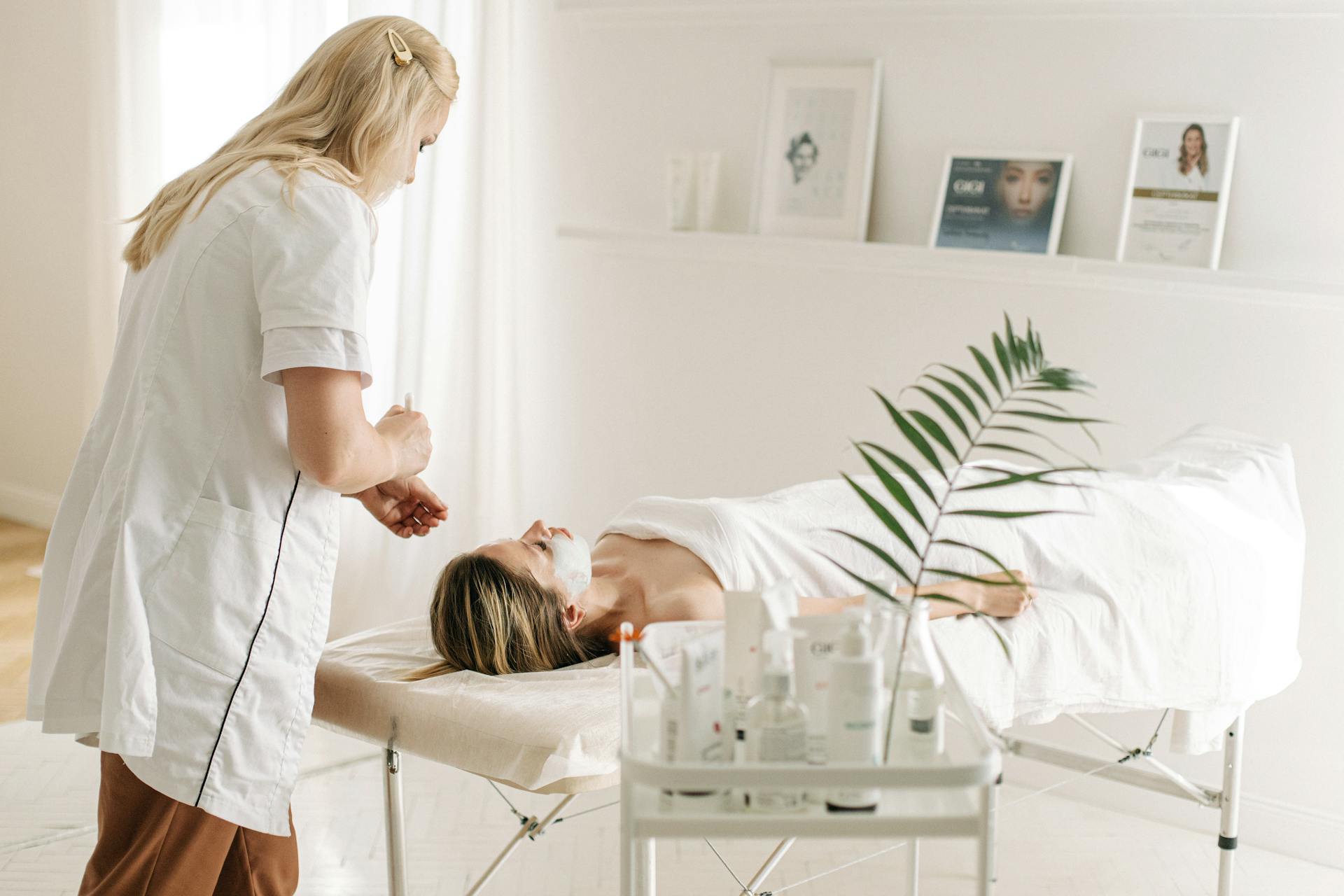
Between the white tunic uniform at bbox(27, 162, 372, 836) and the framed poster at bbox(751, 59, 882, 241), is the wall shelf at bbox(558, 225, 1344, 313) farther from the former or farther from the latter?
the white tunic uniform at bbox(27, 162, 372, 836)

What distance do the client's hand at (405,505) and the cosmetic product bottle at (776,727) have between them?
82cm

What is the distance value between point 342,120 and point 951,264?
1.68 metres

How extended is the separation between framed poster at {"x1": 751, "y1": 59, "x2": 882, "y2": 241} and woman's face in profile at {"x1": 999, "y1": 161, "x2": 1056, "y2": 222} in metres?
0.34

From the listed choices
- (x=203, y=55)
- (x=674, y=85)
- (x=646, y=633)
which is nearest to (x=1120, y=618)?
(x=646, y=633)

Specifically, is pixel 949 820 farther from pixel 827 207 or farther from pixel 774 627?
pixel 827 207

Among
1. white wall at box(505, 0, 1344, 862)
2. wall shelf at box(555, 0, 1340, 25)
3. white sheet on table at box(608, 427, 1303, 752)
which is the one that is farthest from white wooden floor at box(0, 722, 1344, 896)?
wall shelf at box(555, 0, 1340, 25)

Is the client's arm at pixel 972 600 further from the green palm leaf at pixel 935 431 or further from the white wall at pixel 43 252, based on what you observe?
the white wall at pixel 43 252

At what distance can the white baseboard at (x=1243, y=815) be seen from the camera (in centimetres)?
258

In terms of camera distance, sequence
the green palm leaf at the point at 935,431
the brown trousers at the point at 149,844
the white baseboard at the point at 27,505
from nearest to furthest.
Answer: the green palm leaf at the point at 935,431
the brown trousers at the point at 149,844
the white baseboard at the point at 27,505

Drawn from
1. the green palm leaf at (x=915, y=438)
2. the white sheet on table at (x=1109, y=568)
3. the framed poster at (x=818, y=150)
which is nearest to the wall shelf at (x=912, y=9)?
the framed poster at (x=818, y=150)

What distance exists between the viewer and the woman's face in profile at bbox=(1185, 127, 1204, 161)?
8.37 ft

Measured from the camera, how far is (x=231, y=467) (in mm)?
1446

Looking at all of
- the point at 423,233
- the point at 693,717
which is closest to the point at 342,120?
the point at 693,717

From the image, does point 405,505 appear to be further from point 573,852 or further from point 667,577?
point 573,852
